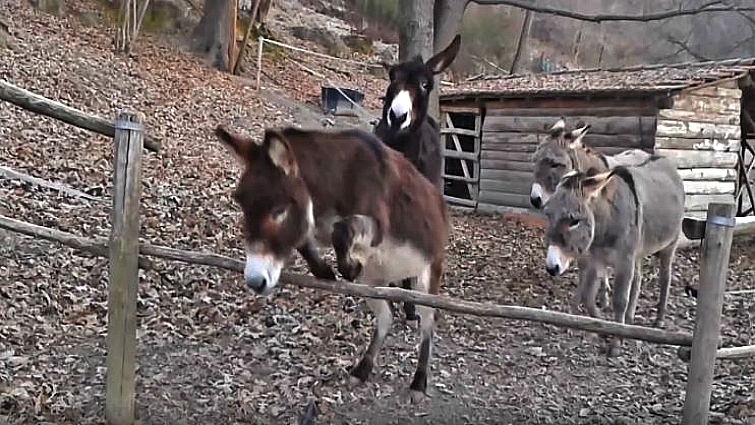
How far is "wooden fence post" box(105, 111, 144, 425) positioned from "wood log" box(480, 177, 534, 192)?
8718 millimetres

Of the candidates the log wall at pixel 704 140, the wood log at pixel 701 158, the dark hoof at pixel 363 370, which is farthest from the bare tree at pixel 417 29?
the dark hoof at pixel 363 370

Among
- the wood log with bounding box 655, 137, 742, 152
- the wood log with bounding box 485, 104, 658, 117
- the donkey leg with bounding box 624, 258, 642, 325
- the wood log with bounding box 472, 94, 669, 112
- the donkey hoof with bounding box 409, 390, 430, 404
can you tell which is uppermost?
the wood log with bounding box 472, 94, 669, 112

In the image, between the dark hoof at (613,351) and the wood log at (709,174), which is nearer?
the dark hoof at (613,351)

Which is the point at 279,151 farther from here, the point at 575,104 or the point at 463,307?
the point at 575,104

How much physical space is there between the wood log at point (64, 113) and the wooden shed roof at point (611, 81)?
309 inches

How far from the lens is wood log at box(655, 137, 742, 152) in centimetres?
1012

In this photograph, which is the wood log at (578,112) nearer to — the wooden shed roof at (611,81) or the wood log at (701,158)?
the wooden shed roof at (611,81)

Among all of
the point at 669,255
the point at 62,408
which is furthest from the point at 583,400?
the point at 62,408

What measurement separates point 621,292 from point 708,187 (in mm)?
6266

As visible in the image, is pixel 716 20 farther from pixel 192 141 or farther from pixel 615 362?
pixel 615 362

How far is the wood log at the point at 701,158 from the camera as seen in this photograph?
1027cm

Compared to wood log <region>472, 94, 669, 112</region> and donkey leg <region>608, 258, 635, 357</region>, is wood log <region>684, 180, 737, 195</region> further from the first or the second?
donkey leg <region>608, 258, 635, 357</region>

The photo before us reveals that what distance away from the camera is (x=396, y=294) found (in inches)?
146

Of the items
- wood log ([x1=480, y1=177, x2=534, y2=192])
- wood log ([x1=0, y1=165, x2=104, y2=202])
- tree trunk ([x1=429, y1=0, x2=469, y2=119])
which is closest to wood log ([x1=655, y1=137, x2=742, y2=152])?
wood log ([x1=480, y1=177, x2=534, y2=192])
